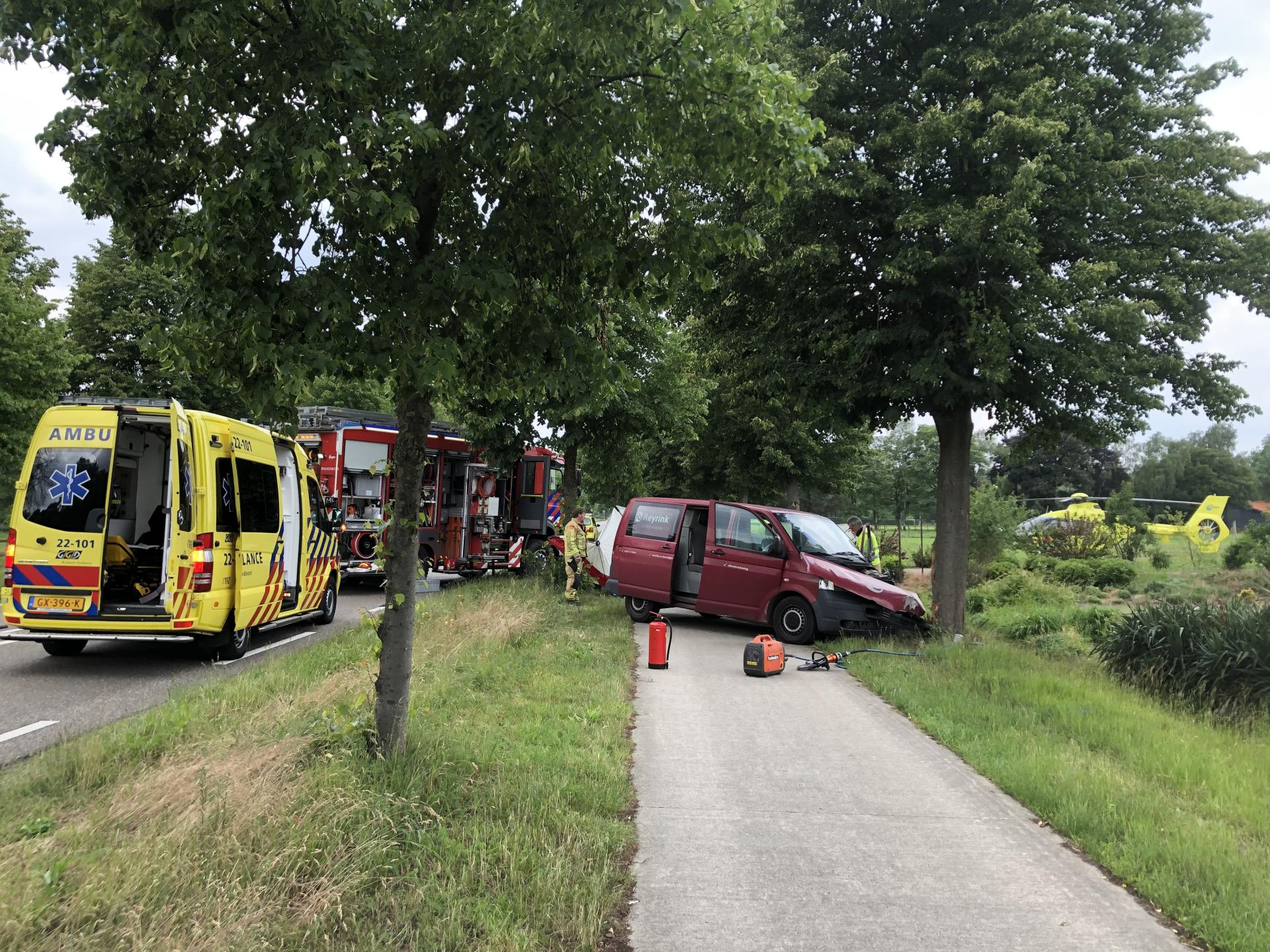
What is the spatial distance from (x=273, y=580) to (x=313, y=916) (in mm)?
7553

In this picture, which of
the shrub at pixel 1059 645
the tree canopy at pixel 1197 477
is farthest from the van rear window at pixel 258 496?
the tree canopy at pixel 1197 477

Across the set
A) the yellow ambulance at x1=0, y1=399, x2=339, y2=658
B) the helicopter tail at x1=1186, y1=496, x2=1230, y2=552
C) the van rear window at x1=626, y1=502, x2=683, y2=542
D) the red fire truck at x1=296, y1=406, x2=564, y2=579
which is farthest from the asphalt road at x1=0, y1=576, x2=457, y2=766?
the helicopter tail at x1=1186, y1=496, x2=1230, y2=552

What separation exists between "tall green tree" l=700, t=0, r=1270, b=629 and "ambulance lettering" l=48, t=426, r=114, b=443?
7.64 m

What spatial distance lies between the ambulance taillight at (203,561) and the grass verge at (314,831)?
7.06ft

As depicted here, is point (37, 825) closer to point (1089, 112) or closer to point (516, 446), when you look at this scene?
point (1089, 112)

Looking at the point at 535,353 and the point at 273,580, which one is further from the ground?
the point at 535,353

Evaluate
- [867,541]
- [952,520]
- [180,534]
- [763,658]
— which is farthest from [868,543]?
[180,534]

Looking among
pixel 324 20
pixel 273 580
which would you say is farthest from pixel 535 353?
pixel 273 580

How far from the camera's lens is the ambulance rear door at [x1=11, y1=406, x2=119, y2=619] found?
26.6ft

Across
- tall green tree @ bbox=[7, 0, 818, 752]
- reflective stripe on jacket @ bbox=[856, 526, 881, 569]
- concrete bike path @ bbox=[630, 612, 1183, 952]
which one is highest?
tall green tree @ bbox=[7, 0, 818, 752]

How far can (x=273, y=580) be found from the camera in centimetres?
991

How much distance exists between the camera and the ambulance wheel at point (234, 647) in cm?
918

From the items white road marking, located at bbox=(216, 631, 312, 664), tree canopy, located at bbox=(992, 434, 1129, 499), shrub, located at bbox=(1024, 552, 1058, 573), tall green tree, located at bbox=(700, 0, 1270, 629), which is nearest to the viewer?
white road marking, located at bbox=(216, 631, 312, 664)

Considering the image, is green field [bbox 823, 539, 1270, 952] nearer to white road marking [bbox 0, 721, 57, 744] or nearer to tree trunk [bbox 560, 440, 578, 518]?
white road marking [bbox 0, 721, 57, 744]
